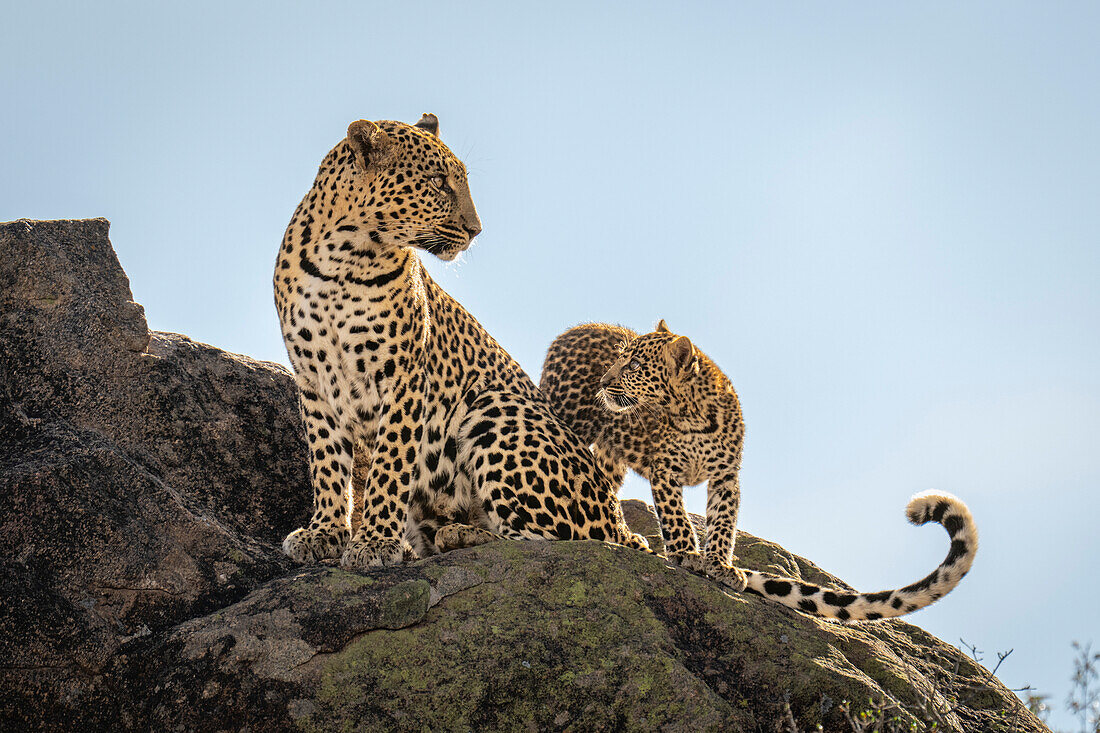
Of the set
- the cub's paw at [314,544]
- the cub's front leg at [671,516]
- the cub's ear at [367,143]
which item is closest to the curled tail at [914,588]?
the cub's front leg at [671,516]

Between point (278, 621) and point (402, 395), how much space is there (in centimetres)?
251

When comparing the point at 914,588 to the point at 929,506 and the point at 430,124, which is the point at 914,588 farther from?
the point at 430,124

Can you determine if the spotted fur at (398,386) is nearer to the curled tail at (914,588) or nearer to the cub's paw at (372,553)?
the cub's paw at (372,553)

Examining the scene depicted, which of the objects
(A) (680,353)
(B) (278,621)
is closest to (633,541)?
(A) (680,353)

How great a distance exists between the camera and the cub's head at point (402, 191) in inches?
336

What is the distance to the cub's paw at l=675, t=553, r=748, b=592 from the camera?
8953mm

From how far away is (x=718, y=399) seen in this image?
1152 cm

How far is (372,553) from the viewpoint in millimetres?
7688

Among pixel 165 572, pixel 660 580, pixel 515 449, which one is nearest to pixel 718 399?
pixel 515 449

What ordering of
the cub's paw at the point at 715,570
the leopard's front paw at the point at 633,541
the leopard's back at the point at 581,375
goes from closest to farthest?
the cub's paw at the point at 715,570, the leopard's front paw at the point at 633,541, the leopard's back at the point at 581,375

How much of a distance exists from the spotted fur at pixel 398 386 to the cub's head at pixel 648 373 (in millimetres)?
2155

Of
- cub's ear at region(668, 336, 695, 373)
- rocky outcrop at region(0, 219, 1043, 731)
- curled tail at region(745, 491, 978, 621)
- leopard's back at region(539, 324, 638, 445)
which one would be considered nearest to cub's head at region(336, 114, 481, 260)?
rocky outcrop at region(0, 219, 1043, 731)

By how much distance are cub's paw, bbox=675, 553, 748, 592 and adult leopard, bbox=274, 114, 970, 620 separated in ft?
0.73

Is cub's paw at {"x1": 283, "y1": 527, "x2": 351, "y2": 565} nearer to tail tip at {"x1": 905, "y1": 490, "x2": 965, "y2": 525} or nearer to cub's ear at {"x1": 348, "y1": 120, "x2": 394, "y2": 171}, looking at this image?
cub's ear at {"x1": 348, "y1": 120, "x2": 394, "y2": 171}
